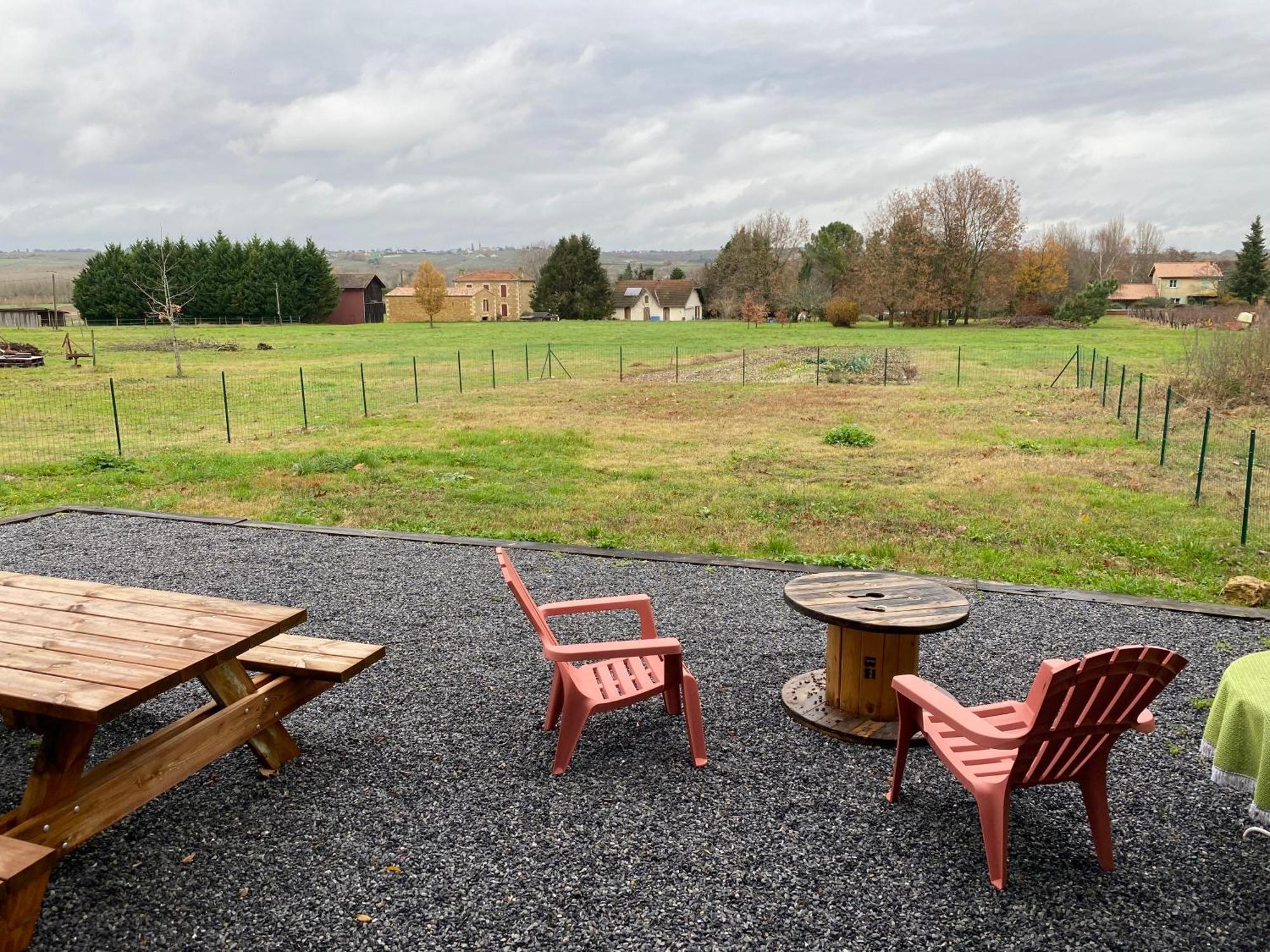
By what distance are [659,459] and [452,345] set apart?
108 feet

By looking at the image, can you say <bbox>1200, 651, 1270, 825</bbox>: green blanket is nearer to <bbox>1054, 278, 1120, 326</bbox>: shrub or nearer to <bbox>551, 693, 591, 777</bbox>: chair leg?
<bbox>551, 693, 591, 777</bbox>: chair leg

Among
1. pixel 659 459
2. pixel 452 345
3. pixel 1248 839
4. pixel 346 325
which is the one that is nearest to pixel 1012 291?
pixel 452 345

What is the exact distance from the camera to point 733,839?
334cm

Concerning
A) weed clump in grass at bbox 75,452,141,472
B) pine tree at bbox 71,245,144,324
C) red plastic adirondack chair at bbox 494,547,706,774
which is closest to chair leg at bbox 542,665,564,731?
red plastic adirondack chair at bbox 494,547,706,774

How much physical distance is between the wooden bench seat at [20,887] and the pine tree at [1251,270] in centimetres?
7050

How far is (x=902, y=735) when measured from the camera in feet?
11.7

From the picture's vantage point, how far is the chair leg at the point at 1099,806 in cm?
316

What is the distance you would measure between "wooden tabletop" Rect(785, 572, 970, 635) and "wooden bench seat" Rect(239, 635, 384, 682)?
1974 mm

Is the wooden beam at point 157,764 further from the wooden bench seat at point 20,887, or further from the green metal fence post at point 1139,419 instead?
the green metal fence post at point 1139,419

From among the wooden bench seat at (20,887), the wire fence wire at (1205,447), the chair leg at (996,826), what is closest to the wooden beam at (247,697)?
the wooden bench seat at (20,887)

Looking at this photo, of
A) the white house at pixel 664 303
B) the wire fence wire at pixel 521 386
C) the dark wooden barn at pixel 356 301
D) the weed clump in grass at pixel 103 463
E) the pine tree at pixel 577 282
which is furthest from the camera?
the white house at pixel 664 303

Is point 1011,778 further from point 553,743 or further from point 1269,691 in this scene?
point 553,743

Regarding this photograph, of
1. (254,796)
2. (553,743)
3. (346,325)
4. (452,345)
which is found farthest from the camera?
(346,325)

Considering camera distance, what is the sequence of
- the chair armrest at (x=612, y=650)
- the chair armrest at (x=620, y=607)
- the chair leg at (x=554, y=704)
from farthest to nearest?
the chair armrest at (x=620, y=607), the chair leg at (x=554, y=704), the chair armrest at (x=612, y=650)
